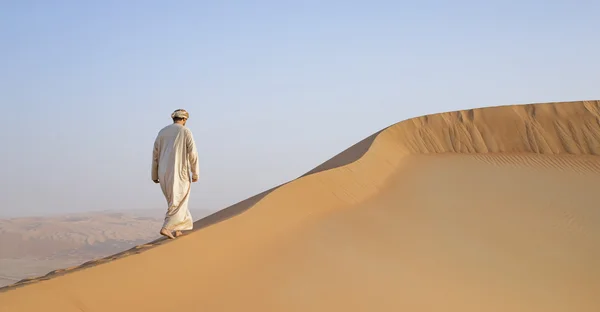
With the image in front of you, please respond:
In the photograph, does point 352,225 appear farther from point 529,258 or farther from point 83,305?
point 83,305

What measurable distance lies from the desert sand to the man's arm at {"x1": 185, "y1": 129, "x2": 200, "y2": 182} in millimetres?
723

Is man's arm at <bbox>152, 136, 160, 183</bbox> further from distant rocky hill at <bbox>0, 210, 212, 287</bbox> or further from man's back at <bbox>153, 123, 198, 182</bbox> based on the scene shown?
distant rocky hill at <bbox>0, 210, 212, 287</bbox>

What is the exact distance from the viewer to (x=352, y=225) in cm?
822

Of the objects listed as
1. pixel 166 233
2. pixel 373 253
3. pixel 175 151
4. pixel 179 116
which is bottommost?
pixel 373 253

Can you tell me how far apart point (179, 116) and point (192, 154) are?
504 millimetres

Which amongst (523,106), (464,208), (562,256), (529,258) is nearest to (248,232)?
(529,258)

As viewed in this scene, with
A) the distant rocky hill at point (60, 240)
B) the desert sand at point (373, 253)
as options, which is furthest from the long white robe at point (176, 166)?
the distant rocky hill at point (60, 240)

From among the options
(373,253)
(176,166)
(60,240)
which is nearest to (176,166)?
(176,166)

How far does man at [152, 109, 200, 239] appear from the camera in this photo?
728cm

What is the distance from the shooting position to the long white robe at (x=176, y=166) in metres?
7.28

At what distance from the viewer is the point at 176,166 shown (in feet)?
24.1

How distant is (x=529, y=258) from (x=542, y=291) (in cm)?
154

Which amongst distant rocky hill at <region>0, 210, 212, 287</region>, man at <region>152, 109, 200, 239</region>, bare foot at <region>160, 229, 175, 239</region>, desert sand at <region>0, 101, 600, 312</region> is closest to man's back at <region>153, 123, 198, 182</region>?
man at <region>152, 109, 200, 239</region>

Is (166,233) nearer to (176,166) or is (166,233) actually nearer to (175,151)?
(176,166)
